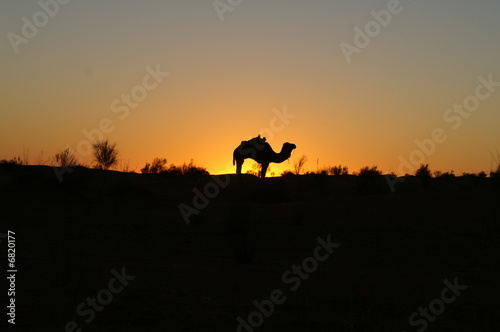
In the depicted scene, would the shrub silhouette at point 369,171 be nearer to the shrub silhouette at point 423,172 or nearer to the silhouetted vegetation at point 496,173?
the shrub silhouette at point 423,172

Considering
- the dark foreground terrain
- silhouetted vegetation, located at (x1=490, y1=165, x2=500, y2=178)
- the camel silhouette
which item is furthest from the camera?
the camel silhouette

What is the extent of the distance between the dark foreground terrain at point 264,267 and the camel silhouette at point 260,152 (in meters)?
8.91

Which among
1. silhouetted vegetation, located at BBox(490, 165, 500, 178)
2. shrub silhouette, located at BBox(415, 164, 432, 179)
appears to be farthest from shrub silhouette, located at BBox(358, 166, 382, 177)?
silhouetted vegetation, located at BBox(490, 165, 500, 178)

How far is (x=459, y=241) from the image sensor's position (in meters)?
14.2

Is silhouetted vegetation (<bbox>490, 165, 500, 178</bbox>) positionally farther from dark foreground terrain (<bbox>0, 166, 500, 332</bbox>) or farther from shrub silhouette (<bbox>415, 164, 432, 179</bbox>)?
shrub silhouette (<bbox>415, 164, 432, 179</bbox>)

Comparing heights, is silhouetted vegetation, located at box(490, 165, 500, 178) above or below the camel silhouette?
below

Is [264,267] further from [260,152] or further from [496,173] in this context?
[260,152]

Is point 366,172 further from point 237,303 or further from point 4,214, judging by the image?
point 237,303

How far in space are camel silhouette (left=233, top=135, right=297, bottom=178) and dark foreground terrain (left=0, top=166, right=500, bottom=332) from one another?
8.91 meters

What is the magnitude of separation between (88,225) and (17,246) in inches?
150

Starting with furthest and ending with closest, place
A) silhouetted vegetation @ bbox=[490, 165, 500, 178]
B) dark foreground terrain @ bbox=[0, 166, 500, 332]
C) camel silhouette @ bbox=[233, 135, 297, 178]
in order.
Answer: camel silhouette @ bbox=[233, 135, 297, 178]
silhouetted vegetation @ bbox=[490, 165, 500, 178]
dark foreground terrain @ bbox=[0, 166, 500, 332]

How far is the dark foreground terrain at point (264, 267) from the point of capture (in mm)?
6902

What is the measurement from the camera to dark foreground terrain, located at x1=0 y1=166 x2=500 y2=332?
6.90 m

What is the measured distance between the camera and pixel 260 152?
98.0ft
